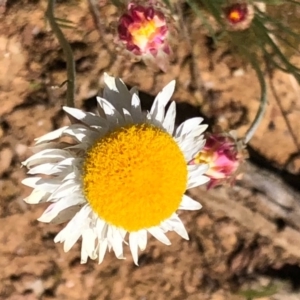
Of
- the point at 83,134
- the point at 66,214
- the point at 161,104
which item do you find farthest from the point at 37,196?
the point at 161,104

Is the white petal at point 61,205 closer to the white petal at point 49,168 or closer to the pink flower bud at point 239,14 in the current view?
the white petal at point 49,168

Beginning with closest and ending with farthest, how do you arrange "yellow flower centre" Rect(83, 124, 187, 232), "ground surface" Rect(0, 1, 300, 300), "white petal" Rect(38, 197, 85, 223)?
"yellow flower centre" Rect(83, 124, 187, 232) → "white petal" Rect(38, 197, 85, 223) → "ground surface" Rect(0, 1, 300, 300)

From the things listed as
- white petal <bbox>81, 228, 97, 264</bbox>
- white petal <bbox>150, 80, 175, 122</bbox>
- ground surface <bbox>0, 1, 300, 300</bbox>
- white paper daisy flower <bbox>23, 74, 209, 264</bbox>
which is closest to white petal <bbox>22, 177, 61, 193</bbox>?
white paper daisy flower <bbox>23, 74, 209, 264</bbox>

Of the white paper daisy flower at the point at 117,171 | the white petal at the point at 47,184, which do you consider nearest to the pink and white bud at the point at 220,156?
the white paper daisy flower at the point at 117,171

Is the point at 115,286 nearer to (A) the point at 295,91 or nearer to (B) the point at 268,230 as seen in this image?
(B) the point at 268,230

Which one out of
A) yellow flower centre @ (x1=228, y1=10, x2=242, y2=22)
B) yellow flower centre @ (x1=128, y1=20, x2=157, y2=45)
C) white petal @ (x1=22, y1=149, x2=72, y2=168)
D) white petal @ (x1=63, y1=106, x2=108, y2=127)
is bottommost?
white petal @ (x1=22, y1=149, x2=72, y2=168)

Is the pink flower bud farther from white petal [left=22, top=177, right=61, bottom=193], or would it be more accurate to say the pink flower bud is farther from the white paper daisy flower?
white petal [left=22, top=177, right=61, bottom=193]

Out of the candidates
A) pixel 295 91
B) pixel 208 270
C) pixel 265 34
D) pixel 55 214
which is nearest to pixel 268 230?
pixel 208 270
